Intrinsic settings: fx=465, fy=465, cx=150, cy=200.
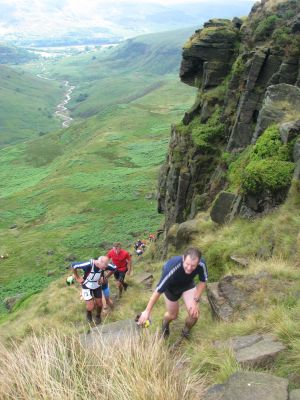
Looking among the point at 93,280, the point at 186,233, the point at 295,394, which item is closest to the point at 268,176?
the point at 186,233

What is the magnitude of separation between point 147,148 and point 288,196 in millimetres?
113118

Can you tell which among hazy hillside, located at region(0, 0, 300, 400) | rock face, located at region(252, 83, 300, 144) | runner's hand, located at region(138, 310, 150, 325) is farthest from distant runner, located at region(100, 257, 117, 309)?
rock face, located at region(252, 83, 300, 144)

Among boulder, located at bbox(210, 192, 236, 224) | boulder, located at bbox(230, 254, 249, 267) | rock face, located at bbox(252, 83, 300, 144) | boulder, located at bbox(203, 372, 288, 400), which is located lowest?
boulder, located at bbox(210, 192, 236, 224)

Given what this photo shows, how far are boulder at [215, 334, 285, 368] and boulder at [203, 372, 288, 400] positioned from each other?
114 centimetres

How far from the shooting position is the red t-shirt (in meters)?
19.5

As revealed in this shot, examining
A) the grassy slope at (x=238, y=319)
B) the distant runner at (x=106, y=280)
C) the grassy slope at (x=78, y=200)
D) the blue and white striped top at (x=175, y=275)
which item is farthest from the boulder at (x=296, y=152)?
the grassy slope at (x=78, y=200)

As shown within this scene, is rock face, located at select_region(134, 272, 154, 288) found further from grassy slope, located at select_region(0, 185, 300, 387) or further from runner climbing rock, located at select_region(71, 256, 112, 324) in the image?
runner climbing rock, located at select_region(71, 256, 112, 324)

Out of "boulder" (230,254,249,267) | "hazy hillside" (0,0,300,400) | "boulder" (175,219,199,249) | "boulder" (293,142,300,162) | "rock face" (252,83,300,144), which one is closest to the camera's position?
"hazy hillside" (0,0,300,400)

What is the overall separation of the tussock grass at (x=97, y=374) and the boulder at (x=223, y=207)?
556 inches

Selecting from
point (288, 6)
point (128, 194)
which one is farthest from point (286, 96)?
point (128, 194)

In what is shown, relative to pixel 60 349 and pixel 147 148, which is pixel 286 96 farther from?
pixel 147 148

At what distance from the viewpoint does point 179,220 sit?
31.0 metres

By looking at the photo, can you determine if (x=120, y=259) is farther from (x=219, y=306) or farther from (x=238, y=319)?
(x=238, y=319)

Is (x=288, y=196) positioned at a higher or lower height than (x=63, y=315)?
higher
